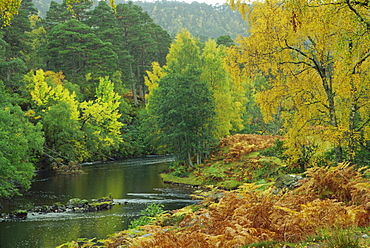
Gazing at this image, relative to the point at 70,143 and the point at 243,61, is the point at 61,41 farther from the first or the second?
the point at 243,61

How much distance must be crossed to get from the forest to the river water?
1.80 metres

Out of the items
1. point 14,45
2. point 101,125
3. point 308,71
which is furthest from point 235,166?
point 14,45

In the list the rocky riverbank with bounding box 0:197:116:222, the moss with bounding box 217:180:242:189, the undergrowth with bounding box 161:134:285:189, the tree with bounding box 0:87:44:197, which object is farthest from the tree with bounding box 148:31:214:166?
the tree with bounding box 0:87:44:197

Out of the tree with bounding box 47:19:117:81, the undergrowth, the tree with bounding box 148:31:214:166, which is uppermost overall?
the tree with bounding box 47:19:117:81

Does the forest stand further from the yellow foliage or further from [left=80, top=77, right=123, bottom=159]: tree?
[left=80, top=77, right=123, bottom=159]: tree

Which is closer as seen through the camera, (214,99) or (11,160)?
(11,160)

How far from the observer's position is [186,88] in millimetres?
26969

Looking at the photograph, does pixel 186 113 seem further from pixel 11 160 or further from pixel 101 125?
pixel 101 125

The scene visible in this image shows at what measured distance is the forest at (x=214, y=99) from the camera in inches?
300

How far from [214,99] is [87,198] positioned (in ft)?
47.5

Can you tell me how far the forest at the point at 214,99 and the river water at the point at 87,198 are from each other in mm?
1801

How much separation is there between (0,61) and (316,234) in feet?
122

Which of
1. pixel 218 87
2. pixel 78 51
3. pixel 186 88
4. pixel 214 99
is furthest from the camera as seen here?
pixel 78 51

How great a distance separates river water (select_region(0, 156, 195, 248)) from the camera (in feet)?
42.9
